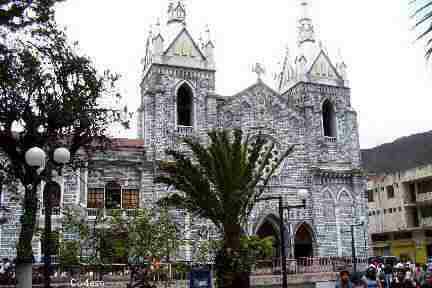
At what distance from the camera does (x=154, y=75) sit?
32.1 metres

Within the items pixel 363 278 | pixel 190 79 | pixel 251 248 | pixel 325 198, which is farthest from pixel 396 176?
pixel 363 278

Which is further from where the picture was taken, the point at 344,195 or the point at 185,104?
the point at 344,195

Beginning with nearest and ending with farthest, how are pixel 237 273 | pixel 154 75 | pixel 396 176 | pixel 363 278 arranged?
pixel 363 278, pixel 237 273, pixel 154 75, pixel 396 176

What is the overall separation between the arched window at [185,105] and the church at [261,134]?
6 centimetres

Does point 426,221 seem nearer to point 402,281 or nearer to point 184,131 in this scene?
point 184,131

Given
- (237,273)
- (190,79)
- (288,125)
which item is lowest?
(237,273)

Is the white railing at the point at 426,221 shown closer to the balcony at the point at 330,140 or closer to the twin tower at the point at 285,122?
the twin tower at the point at 285,122

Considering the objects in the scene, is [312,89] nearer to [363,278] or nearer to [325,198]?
[325,198]

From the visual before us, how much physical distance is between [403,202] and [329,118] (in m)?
11.8

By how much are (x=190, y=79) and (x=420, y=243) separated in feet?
73.9

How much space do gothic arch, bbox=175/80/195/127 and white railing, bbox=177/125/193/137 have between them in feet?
1.43

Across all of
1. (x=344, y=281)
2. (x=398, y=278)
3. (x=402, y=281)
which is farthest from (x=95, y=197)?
(x=344, y=281)

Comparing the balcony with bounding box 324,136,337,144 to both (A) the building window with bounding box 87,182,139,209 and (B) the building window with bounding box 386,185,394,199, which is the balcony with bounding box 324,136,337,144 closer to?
(B) the building window with bounding box 386,185,394,199

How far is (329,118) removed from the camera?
36.8 m
